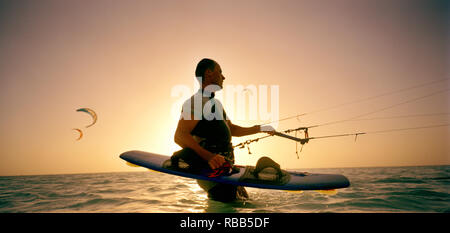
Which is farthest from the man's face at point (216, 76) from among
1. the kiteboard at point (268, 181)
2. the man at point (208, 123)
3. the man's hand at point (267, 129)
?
the kiteboard at point (268, 181)

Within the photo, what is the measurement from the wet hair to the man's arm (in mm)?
886

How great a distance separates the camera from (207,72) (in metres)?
3.48

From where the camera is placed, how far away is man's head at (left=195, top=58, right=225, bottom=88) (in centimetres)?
348

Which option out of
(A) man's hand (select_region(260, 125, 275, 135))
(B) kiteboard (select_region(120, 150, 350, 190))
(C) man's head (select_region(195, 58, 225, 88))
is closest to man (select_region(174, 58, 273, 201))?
(C) man's head (select_region(195, 58, 225, 88))

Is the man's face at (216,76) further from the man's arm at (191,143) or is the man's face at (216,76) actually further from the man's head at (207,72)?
the man's arm at (191,143)

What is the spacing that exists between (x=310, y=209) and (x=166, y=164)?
139 inches

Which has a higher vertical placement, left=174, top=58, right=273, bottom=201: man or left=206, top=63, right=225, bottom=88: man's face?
left=206, top=63, right=225, bottom=88: man's face

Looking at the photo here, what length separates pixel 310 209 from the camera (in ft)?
15.6

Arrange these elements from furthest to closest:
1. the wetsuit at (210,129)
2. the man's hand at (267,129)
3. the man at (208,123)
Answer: the man's hand at (267,129) < the wetsuit at (210,129) < the man at (208,123)

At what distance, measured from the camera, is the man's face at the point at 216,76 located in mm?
3482

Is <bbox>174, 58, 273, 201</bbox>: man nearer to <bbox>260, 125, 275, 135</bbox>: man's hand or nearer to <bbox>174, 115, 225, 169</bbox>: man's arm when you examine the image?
<bbox>174, 115, 225, 169</bbox>: man's arm

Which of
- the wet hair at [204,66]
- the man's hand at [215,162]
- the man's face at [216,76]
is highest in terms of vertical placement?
the wet hair at [204,66]

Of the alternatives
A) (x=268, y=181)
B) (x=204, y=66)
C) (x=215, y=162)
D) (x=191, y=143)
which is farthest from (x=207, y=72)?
(x=268, y=181)
